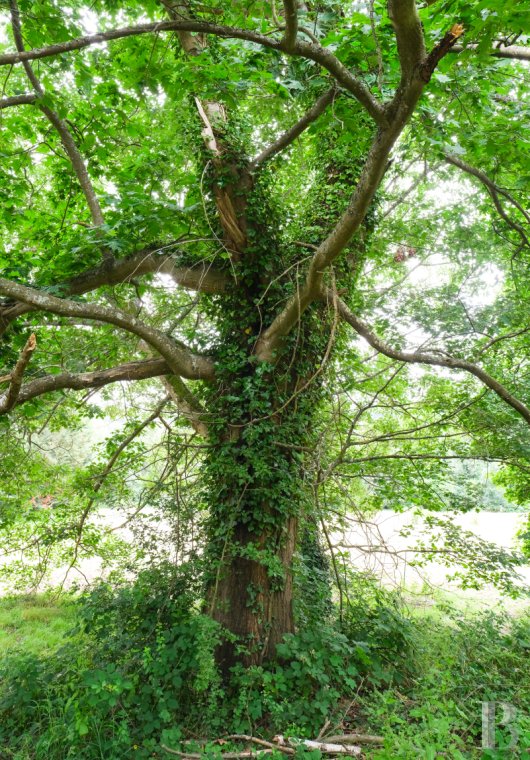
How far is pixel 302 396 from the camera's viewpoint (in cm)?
A: 437

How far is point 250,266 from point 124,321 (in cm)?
Result: 141

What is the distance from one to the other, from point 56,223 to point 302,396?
367 centimetres

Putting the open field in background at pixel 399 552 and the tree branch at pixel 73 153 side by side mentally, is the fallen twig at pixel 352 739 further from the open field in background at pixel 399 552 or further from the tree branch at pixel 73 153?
the tree branch at pixel 73 153

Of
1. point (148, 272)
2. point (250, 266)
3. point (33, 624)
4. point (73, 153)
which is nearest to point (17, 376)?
point (148, 272)

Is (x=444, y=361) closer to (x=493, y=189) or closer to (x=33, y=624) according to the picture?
(x=493, y=189)

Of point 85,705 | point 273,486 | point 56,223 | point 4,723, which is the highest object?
point 56,223

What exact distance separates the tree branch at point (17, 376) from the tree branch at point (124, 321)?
423mm

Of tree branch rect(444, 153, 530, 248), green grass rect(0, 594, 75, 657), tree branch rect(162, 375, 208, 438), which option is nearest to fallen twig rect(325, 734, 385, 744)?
tree branch rect(162, 375, 208, 438)

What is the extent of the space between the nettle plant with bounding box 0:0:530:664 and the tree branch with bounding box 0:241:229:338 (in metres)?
0.02

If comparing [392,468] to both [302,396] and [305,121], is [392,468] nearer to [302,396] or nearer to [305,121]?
[302,396]

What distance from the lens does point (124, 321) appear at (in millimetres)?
3789

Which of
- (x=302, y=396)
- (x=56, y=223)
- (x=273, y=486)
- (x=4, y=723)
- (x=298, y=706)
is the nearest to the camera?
(x=298, y=706)

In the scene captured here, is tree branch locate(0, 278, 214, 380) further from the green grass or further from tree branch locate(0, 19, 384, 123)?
the green grass

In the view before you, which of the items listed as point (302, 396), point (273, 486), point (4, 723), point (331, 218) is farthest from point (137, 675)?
point (331, 218)
